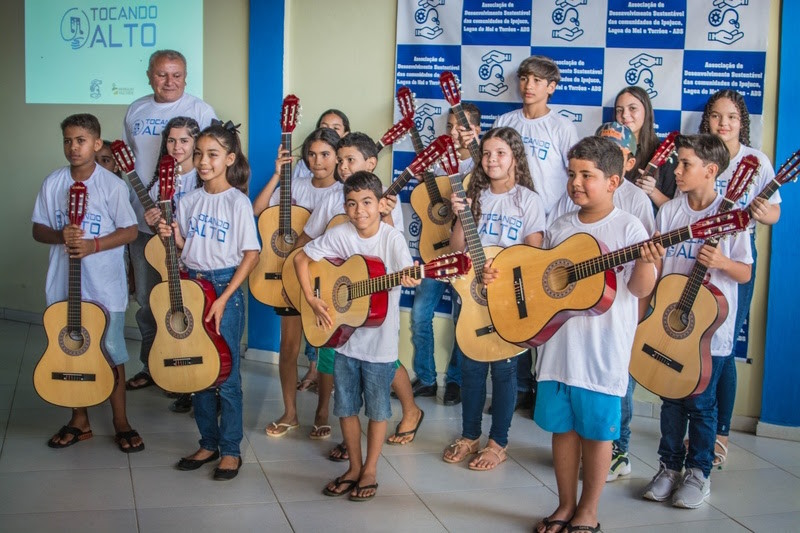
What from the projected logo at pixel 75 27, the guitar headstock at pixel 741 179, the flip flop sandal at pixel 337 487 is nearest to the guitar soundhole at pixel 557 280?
the guitar headstock at pixel 741 179

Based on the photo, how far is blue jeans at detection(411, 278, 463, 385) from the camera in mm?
4871

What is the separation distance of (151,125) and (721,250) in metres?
2.87

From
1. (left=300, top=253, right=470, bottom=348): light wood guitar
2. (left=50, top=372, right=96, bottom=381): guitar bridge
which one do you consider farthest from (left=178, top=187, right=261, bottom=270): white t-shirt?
(left=50, top=372, right=96, bottom=381): guitar bridge

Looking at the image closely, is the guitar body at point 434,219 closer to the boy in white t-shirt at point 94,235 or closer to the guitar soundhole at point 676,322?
the guitar soundhole at point 676,322

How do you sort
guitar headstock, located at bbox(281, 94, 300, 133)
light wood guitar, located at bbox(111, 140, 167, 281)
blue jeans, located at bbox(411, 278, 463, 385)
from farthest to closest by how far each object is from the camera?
blue jeans, located at bbox(411, 278, 463, 385) → guitar headstock, located at bbox(281, 94, 300, 133) → light wood guitar, located at bbox(111, 140, 167, 281)

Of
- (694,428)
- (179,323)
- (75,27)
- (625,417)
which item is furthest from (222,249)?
(75,27)

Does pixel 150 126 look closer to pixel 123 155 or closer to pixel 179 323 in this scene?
pixel 123 155

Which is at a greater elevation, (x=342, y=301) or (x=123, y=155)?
(x=123, y=155)

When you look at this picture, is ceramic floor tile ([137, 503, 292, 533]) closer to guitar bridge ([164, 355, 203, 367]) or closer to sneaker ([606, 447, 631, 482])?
guitar bridge ([164, 355, 203, 367])

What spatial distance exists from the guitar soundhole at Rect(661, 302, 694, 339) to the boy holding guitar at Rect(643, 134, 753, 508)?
6.6 inches

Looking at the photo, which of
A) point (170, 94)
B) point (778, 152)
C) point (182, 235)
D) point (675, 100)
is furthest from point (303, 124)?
point (778, 152)

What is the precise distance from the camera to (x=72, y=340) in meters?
3.90

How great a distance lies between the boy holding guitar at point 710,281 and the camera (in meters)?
3.47

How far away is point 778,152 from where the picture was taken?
4250 millimetres
